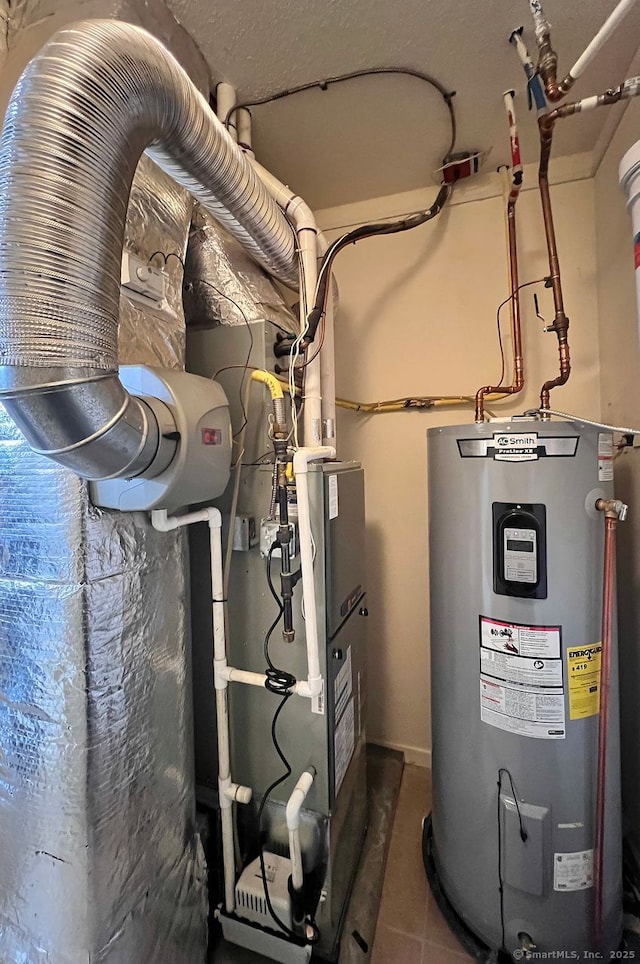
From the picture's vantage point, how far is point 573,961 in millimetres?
1048

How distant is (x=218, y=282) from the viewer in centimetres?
127

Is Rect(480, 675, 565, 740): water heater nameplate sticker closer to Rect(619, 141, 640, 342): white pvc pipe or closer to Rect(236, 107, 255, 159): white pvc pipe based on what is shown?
Rect(619, 141, 640, 342): white pvc pipe

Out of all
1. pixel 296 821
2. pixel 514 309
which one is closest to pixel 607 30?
pixel 514 309

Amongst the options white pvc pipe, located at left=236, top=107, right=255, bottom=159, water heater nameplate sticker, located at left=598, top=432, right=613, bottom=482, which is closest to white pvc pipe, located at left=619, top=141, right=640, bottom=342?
water heater nameplate sticker, located at left=598, top=432, right=613, bottom=482

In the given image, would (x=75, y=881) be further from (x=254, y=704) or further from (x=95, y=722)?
(x=254, y=704)

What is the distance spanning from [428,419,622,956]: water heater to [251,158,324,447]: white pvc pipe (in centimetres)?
46

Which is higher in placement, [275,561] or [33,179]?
[33,179]

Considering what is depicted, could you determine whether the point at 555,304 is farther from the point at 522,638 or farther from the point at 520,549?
the point at 522,638

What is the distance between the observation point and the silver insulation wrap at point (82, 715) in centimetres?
82

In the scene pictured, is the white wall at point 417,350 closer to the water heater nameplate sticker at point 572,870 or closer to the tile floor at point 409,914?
the tile floor at point 409,914

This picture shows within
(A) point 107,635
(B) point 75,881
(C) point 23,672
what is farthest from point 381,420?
(B) point 75,881

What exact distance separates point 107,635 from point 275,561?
478 mm

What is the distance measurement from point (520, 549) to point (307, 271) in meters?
1.05

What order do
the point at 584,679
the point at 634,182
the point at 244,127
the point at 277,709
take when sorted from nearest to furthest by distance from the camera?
the point at 634,182 < the point at 584,679 < the point at 277,709 < the point at 244,127
